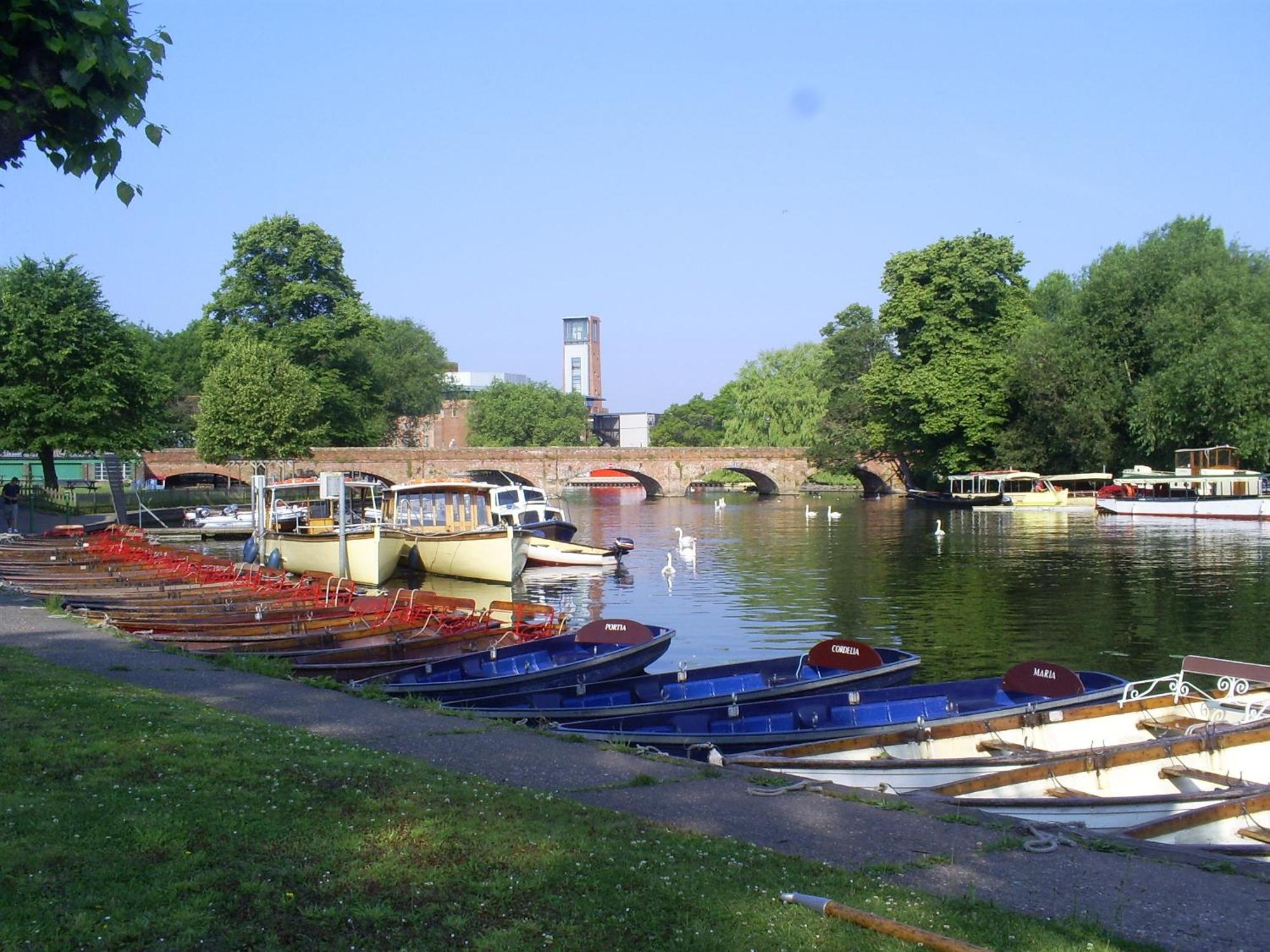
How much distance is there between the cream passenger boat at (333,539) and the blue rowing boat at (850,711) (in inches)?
738

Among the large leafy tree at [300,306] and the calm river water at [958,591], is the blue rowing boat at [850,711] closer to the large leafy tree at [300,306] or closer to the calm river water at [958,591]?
the calm river water at [958,591]

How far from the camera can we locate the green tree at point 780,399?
9375 centimetres

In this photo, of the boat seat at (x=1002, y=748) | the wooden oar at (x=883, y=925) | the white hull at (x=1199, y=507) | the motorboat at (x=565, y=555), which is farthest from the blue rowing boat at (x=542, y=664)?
the white hull at (x=1199, y=507)

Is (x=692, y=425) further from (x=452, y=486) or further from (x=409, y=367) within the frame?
(x=452, y=486)

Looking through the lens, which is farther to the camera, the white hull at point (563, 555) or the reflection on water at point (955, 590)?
the white hull at point (563, 555)

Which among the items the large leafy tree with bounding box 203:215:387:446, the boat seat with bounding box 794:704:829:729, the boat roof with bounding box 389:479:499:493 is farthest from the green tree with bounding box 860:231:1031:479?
the boat seat with bounding box 794:704:829:729

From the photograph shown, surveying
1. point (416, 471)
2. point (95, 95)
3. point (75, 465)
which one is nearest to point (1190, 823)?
point (95, 95)

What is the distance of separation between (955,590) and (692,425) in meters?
128

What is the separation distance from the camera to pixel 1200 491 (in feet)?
178

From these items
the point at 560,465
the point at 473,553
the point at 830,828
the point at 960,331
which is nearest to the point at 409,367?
the point at 560,465

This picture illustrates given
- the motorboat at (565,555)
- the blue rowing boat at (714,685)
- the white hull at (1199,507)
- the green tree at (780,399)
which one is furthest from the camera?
the green tree at (780,399)

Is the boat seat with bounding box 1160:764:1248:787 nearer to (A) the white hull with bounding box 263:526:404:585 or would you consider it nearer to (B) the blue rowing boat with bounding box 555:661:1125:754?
(B) the blue rowing boat with bounding box 555:661:1125:754

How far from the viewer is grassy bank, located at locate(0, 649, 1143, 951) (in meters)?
5.27

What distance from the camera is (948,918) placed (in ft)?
19.0
